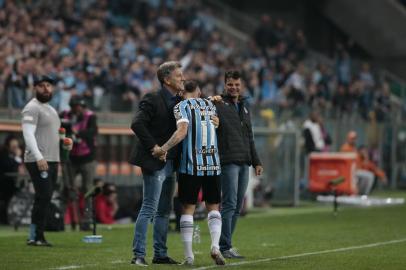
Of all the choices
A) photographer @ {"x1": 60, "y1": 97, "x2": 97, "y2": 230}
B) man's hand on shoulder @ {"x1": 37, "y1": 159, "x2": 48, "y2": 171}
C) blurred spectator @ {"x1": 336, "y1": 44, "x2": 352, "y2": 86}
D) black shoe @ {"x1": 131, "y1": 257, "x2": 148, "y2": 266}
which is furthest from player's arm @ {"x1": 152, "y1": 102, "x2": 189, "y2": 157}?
blurred spectator @ {"x1": 336, "y1": 44, "x2": 352, "y2": 86}

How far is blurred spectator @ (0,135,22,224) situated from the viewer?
19.8 m

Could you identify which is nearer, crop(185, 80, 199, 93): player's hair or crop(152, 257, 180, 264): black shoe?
crop(152, 257, 180, 264): black shoe

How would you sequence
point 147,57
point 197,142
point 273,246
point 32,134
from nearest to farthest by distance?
point 197,142 → point 32,134 → point 273,246 → point 147,57

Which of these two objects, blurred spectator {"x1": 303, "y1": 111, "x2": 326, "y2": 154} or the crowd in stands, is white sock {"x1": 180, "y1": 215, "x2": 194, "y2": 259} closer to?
the crowd in stands

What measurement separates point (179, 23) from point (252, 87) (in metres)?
3.55

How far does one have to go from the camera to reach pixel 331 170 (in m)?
27.5

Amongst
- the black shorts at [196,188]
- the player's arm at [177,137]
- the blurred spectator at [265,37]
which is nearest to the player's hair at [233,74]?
the black shorts at [196,188]

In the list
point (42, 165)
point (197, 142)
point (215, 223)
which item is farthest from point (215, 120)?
point (42, 165)

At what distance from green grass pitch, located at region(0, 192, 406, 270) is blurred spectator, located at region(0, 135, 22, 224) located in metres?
1.44

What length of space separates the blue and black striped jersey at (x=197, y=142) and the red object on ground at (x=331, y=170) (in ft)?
49.2

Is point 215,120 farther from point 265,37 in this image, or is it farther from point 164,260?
point 265,37

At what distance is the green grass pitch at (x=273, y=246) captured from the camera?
13.0 meters

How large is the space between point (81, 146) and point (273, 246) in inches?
196

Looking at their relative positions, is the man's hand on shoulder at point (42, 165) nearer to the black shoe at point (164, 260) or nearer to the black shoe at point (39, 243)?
the black shoe at point (39, 243)
